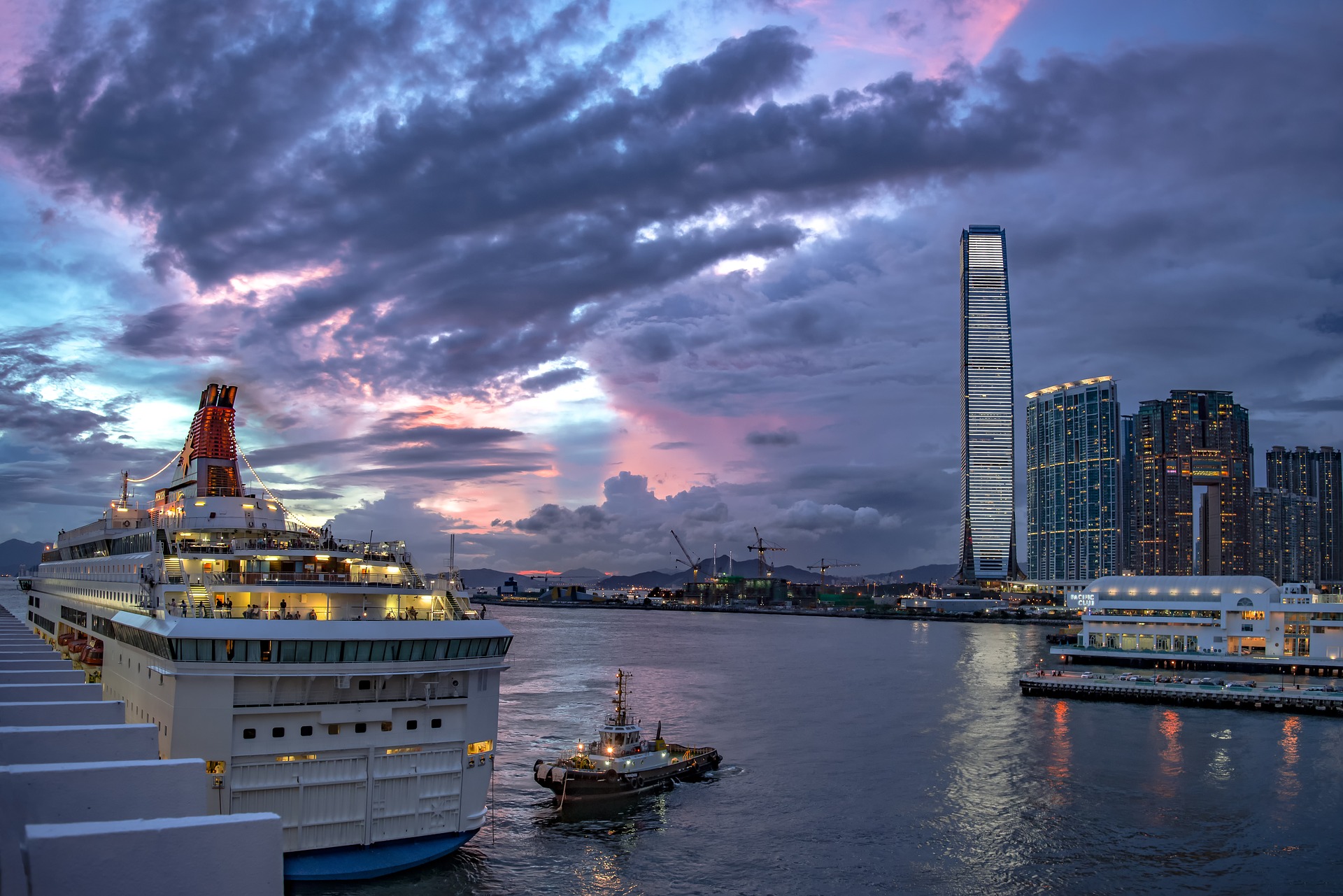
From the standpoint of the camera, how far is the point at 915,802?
37.7m

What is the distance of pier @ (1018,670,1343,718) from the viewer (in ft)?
213

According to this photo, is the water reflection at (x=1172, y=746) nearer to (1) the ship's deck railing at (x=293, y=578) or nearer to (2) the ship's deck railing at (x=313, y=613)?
(2) the ship's deck railing at (x=313, y=613)

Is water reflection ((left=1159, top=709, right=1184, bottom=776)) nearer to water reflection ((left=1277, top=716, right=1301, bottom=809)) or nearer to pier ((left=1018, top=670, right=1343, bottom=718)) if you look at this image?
pier ((left=1018, top=670, right=1343, bottom=718))

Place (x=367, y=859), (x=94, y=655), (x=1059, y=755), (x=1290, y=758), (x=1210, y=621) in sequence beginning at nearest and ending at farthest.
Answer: (x=367, y=859)
(x=94, y=655)
(x=1290, y=758)
(x=1059, y=755)
(x=1210, y=621)

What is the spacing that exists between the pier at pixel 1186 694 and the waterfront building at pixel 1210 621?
1692 centimetres

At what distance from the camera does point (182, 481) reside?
3738cm

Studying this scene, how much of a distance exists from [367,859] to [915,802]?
2379 cm

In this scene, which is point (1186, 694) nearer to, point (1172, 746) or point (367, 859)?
point (1172, 746)

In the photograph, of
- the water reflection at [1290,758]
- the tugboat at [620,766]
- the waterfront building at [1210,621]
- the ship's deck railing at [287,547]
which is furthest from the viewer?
the waterfront building at [1210,621]

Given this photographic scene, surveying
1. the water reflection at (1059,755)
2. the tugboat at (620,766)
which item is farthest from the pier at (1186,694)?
the tugboat at (620,766)

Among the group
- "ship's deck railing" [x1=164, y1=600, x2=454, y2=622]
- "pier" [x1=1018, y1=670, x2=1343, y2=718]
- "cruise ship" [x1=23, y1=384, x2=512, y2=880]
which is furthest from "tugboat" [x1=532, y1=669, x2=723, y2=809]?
"pier" [x1=1018, y1=670, x2=1343, y2=718]

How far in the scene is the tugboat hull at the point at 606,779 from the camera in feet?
117

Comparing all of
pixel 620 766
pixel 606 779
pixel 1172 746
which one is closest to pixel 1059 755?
pixel 1172 746

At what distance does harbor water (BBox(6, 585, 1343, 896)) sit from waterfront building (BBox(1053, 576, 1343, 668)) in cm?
2489
